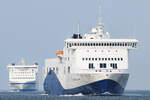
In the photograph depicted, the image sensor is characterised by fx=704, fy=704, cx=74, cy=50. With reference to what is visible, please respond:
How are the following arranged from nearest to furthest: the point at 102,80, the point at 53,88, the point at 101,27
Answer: the point at 102,80 < the point at 101,27 < the point at 53,88

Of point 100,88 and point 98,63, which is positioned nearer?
point 100,88

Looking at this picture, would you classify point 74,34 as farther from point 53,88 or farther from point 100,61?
point 53,88

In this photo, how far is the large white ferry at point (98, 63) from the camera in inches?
3954

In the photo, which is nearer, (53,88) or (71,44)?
(71,44)

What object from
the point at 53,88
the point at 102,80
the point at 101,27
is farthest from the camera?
the point at 53,88

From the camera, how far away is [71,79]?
345 feet

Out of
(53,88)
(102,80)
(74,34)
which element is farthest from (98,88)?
(53,88)

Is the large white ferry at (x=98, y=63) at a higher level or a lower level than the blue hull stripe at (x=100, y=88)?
higher

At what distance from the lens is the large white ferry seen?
330 feet

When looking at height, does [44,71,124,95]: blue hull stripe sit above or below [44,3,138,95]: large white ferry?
below

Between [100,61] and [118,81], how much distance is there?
3.87 metres

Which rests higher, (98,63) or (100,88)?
(98,63)

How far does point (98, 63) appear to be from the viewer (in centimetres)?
10131

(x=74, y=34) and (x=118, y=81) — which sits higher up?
(x=74, y=34)
